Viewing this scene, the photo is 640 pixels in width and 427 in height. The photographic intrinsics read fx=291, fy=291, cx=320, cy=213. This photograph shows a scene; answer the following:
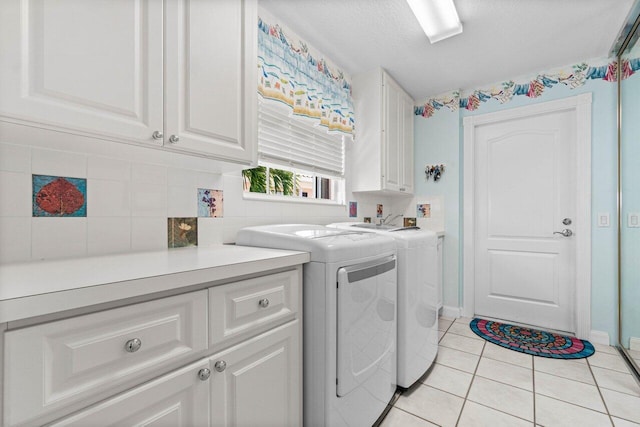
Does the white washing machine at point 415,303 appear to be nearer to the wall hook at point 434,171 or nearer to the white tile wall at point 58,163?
the wall hook at point 434,171

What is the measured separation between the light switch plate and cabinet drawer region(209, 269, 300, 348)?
8.77 feet

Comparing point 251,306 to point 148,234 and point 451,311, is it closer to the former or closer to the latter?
point 148,234

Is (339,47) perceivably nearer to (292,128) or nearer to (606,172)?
(292,128)

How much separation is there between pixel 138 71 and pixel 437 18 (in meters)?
1.83

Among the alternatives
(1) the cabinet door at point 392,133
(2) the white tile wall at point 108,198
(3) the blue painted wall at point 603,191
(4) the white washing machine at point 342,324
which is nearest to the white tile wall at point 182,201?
(2) the white tile wall at point 108,198

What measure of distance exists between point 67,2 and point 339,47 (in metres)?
1.78

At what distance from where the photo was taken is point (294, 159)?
2141 mm

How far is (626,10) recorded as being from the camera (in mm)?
1864

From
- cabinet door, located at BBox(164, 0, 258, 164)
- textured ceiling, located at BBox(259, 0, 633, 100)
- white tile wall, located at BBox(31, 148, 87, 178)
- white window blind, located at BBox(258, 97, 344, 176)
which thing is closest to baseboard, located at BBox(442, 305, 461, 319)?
white window blind, located at BBox(258, 97, 344, 176)

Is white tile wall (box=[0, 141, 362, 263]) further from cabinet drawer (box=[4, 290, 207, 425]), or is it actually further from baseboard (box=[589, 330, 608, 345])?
baseboard (box=[589, 330, 608, 345])

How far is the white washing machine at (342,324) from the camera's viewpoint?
47.0 inches

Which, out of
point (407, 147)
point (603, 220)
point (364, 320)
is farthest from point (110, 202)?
point (603, 220)

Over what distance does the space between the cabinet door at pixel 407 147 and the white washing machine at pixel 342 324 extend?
168 centimetres

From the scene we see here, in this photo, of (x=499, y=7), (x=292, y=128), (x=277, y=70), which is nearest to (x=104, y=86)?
(x=277, y=70)
